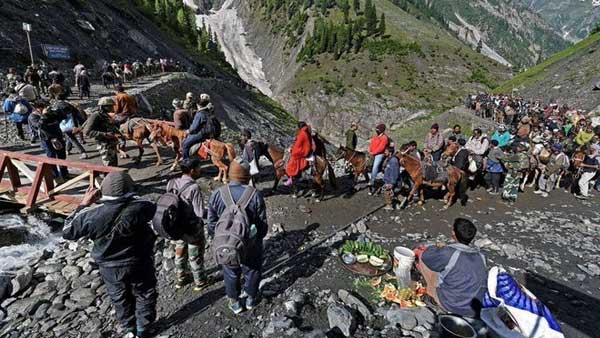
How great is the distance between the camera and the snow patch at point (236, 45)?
110550mm

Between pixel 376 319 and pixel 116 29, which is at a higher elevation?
pixel 116 29

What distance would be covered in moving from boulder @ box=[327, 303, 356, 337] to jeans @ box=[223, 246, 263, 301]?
4.46 ft

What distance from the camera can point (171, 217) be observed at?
5000mm

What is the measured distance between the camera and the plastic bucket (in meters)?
4.24

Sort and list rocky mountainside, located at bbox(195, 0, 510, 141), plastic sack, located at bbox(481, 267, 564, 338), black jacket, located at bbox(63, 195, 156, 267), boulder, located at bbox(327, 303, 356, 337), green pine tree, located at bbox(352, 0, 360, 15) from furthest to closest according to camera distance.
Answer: green pine tree, located at bbox(352, 0, 360, 15), rocky mountainside, located at bbox(195, 0, 510, 141), boulder, located at bbox(327, 303, 356, 337), plastic sack, located at bbox(481, 267, 564, 338), black jacket, located at bbox(63, 195, 156, 267)

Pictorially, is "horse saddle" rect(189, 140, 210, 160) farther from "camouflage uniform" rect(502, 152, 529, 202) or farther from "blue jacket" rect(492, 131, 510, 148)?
"blue jacket" rect(492, 131, 510, 148)

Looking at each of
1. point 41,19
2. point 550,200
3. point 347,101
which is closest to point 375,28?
point 347,101

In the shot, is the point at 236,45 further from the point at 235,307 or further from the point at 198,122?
the point at 235,307

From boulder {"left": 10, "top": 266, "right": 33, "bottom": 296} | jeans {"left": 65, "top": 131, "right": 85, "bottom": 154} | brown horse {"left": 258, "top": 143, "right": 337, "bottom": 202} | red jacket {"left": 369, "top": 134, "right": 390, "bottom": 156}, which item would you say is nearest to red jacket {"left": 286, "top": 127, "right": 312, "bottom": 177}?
brown horse {"left": 258, "top": 143, "right": 337, "bottom": 202}

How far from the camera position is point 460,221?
449cm

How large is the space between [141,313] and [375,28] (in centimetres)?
12054

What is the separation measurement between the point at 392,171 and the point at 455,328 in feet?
19.9

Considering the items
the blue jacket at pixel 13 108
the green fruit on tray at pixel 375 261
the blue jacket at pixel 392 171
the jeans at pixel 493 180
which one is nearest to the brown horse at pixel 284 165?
the blue jacket at pixel 392 171

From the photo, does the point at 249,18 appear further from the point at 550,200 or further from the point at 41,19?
the point at 550,200
